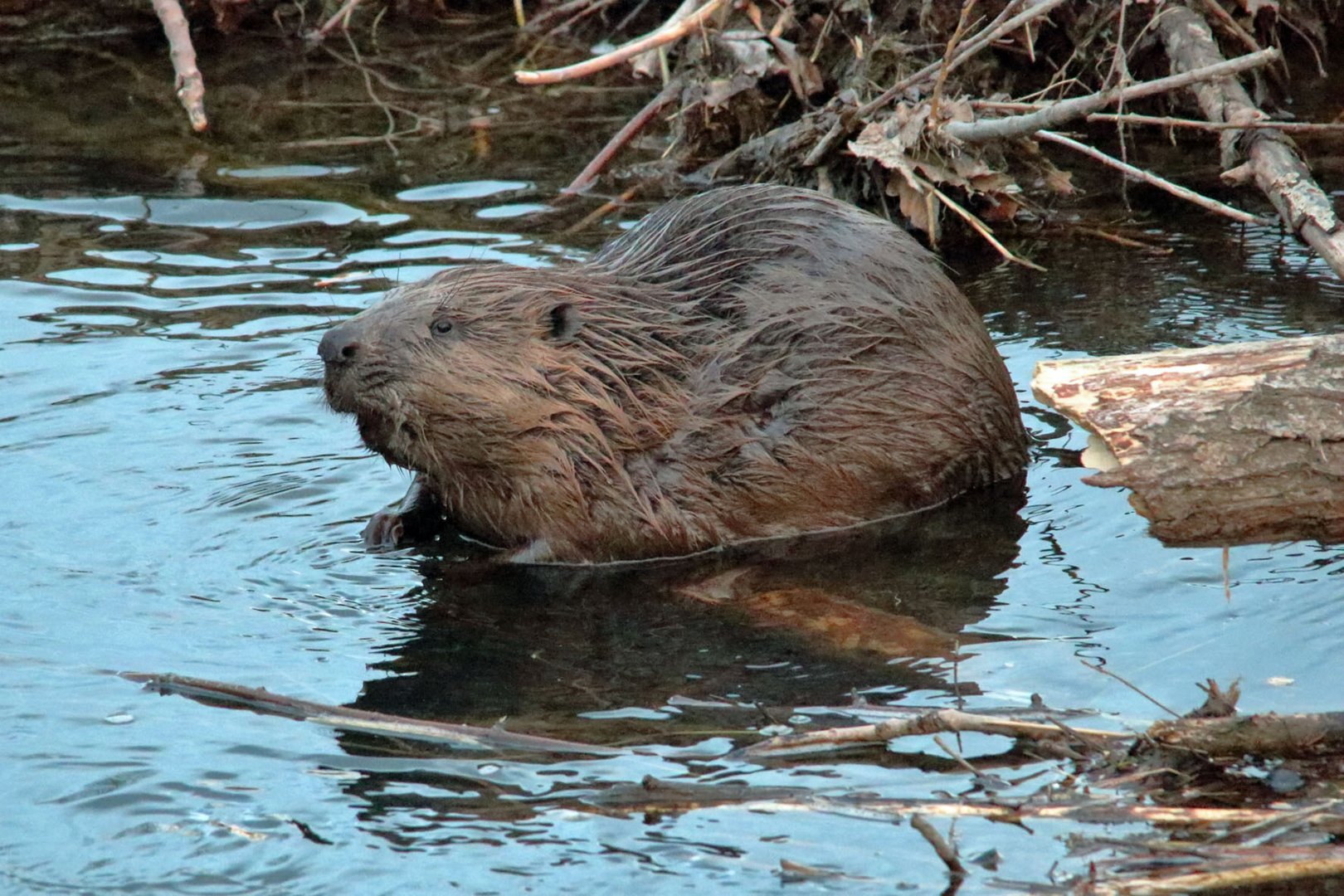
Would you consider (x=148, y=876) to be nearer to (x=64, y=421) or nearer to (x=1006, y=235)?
(x=64, y=421)

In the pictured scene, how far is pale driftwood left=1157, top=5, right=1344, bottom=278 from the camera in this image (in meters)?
5.24

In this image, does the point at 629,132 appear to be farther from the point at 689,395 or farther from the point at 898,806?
the point at 898,806

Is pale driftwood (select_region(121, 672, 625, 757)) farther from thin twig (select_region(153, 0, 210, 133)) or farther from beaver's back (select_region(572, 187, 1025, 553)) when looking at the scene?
thin twig (select_region(153, 0, 210, 133))

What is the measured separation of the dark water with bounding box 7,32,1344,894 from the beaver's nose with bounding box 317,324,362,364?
1.81 ft

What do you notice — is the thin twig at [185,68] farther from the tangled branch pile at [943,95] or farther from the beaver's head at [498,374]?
the beaver's head at [498,374]

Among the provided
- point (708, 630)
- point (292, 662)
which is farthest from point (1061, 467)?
point (292, 662)

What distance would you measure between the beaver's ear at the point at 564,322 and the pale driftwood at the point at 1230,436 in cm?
138

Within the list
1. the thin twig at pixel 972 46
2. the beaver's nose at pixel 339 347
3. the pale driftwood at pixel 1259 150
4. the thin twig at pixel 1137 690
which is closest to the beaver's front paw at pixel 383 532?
the beaver's nose at pixel 339 347

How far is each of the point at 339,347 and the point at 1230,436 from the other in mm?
2250

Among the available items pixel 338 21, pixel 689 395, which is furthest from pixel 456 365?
pixel 338 21

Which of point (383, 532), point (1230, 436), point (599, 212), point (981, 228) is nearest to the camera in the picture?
point (1230, 436)

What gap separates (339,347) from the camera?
4.50m

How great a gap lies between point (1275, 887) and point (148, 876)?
1970mm

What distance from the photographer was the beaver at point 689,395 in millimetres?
4746
